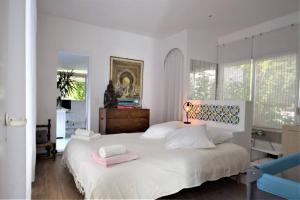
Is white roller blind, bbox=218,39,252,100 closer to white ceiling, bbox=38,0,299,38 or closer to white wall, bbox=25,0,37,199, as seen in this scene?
white ceiling, bbox=38,0,299,38

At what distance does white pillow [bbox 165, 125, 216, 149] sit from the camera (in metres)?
2.40

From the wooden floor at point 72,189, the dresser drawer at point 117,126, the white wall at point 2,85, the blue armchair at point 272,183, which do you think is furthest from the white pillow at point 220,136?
the white wall at point 2,85

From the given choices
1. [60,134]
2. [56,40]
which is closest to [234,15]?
[56,40]

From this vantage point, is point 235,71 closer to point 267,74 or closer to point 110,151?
point 267,74

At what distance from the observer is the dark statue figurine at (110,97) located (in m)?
4.02

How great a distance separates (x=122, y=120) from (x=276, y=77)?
9.62 ft

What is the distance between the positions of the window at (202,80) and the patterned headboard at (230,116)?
49cm

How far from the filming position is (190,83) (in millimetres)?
4133

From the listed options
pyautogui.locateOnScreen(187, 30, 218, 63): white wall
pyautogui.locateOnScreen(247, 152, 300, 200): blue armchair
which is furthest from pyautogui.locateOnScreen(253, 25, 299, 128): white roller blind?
pyautogui.locateOnScreen(247, 152, 300, 200): blue armchair

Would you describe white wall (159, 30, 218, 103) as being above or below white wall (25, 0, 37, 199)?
above

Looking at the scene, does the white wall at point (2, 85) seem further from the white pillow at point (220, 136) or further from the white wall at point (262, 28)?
the white wall at point (262, 28)

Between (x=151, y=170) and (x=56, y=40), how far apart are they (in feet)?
10.4

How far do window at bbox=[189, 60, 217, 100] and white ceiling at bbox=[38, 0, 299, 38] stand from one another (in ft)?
2.46

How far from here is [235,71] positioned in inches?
163
